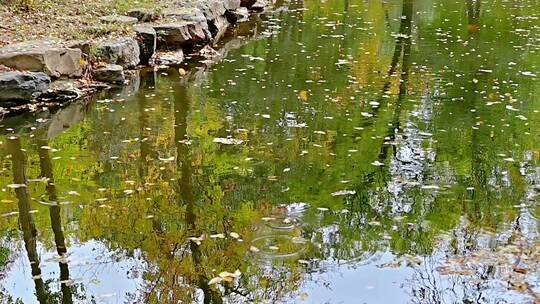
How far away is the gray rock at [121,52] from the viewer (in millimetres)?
11188

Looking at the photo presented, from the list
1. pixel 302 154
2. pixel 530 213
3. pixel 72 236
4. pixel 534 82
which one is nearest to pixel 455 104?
pixel 534 82

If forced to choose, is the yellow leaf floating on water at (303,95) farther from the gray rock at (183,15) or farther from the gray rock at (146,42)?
the gray rock at (183,15)

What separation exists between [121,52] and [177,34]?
2.09 m

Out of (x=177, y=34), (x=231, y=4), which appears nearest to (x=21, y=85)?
(x=177, y=34)

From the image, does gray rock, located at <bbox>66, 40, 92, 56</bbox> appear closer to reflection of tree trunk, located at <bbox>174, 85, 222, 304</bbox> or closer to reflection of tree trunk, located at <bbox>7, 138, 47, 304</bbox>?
reflection of tree trunk, located at <bbox>174, 85, 222, 304</bbox>

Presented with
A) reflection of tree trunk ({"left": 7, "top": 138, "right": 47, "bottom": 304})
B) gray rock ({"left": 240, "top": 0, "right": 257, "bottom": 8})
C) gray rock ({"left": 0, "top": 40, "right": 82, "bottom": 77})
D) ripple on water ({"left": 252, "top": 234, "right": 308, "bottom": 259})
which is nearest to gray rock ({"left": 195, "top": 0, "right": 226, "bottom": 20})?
gray rock ({"left": 240, "top": 0, "right": 257, "bottom": 8})

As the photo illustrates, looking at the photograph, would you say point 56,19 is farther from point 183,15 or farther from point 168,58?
point 183,15

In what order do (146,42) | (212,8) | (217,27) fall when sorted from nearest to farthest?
(146,42)
(217,27)
(212,8)

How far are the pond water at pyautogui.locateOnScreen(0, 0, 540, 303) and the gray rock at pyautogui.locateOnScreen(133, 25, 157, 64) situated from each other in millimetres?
870

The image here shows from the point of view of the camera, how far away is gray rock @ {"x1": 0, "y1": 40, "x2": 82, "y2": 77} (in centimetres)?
952

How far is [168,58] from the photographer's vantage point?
13.0 metres

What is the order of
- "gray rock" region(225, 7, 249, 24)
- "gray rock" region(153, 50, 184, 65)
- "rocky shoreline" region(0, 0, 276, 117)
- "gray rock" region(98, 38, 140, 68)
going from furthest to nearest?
"gray rock" region(225, 7, 249, 24)
"gray rock" region(153, 50, 184, 65)
"gray rock" region(98, 38, 140, 68)
"rocky shoreline" region(0, 0, 276, 117)

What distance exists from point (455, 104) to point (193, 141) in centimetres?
441

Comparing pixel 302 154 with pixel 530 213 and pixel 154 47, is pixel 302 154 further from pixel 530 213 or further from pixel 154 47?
pixel 154 47
